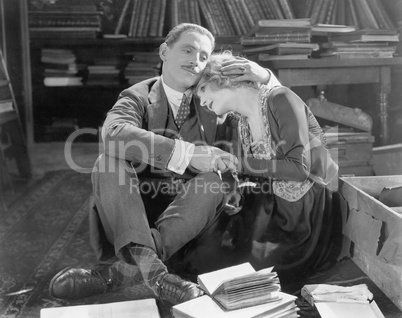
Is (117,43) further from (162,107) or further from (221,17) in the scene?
(162,107)

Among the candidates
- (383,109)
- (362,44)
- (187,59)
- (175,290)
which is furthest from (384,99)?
(175,290)

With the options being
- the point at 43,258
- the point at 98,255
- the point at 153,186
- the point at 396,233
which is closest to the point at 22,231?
the point at 43,258

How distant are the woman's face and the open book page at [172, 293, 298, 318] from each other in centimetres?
62

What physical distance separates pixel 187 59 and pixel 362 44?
0.99 m

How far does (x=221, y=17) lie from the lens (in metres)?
2.38

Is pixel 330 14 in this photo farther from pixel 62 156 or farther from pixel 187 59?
pixel 62 156

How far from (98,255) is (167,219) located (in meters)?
0.30

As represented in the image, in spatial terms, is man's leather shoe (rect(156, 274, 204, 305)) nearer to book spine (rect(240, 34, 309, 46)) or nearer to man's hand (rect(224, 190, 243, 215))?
man's hand (rect(224, 190, 243, 215))

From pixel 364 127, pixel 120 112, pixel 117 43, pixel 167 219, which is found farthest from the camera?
pixel 117 43

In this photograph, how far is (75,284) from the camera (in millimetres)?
1536

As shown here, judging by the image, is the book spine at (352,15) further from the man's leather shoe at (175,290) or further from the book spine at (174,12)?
the man's leather shoe at (175,290)

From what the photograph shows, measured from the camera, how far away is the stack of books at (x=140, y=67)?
9.02 feet

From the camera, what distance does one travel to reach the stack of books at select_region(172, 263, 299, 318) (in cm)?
131

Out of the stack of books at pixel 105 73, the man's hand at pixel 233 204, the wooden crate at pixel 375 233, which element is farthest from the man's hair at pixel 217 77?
the stack of books at pixel 105 73
